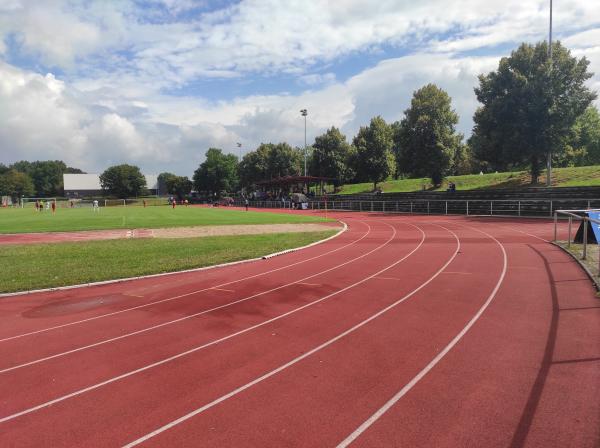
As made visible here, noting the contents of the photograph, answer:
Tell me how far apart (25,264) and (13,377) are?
913 centimetres

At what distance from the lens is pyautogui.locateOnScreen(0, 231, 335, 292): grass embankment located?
1116 centimetres

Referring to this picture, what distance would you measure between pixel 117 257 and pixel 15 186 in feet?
385

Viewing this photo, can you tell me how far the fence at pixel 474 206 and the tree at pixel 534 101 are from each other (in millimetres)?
6329

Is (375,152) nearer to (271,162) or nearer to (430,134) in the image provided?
(430,134)

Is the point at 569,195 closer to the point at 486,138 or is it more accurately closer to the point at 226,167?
the point at 486,138

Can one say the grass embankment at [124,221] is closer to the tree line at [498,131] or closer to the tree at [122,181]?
the tree line at [498,131]

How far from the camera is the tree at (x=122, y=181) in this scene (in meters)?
97.4

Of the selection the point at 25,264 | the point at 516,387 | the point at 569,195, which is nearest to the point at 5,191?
the point at 25,264

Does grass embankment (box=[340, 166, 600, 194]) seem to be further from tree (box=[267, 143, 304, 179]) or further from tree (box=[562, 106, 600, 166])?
tree (box=[267, 143, 304, 179])

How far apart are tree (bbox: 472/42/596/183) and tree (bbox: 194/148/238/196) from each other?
2703 inches

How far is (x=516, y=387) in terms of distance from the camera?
4672 millimetres

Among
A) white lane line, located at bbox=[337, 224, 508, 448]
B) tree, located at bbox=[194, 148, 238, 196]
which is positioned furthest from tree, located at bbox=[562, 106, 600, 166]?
tree, located at bbox=[194, 148, 238, 196]

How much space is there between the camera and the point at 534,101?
3259 cm

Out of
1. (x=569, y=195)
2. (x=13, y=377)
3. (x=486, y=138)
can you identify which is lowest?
(x=13, y=377)
